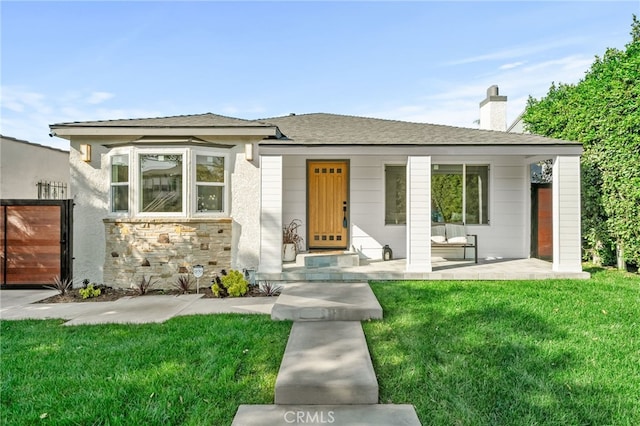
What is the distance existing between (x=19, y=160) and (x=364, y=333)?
12.0 m

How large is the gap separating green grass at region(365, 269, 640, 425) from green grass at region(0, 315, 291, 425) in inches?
49.6

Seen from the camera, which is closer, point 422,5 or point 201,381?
point 201,381

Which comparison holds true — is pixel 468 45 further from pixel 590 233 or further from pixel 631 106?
pixel 590 233

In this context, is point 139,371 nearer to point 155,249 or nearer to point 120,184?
point 155,249

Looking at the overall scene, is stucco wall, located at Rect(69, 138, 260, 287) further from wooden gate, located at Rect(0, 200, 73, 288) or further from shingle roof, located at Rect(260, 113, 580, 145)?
shingle roof, located at Rect(260, 113, 580, 145)

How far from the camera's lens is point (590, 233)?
8352 millimetres

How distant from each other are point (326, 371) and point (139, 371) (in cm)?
180

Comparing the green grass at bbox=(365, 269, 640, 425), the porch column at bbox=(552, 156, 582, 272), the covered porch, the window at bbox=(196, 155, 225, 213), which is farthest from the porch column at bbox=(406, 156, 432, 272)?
the window at bbox=(196, 155, 225, 213)

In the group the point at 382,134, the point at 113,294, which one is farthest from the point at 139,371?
the point at 382,134

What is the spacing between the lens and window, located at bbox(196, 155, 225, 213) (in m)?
6.95

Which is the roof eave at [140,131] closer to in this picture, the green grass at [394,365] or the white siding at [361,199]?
the white siding at [361,199]

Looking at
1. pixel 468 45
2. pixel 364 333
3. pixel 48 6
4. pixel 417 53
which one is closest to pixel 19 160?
pixel 48 6

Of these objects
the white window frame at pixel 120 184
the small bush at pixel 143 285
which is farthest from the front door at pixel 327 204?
the white window frame at pixel 120 184

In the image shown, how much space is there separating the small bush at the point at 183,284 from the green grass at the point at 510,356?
3848mm
